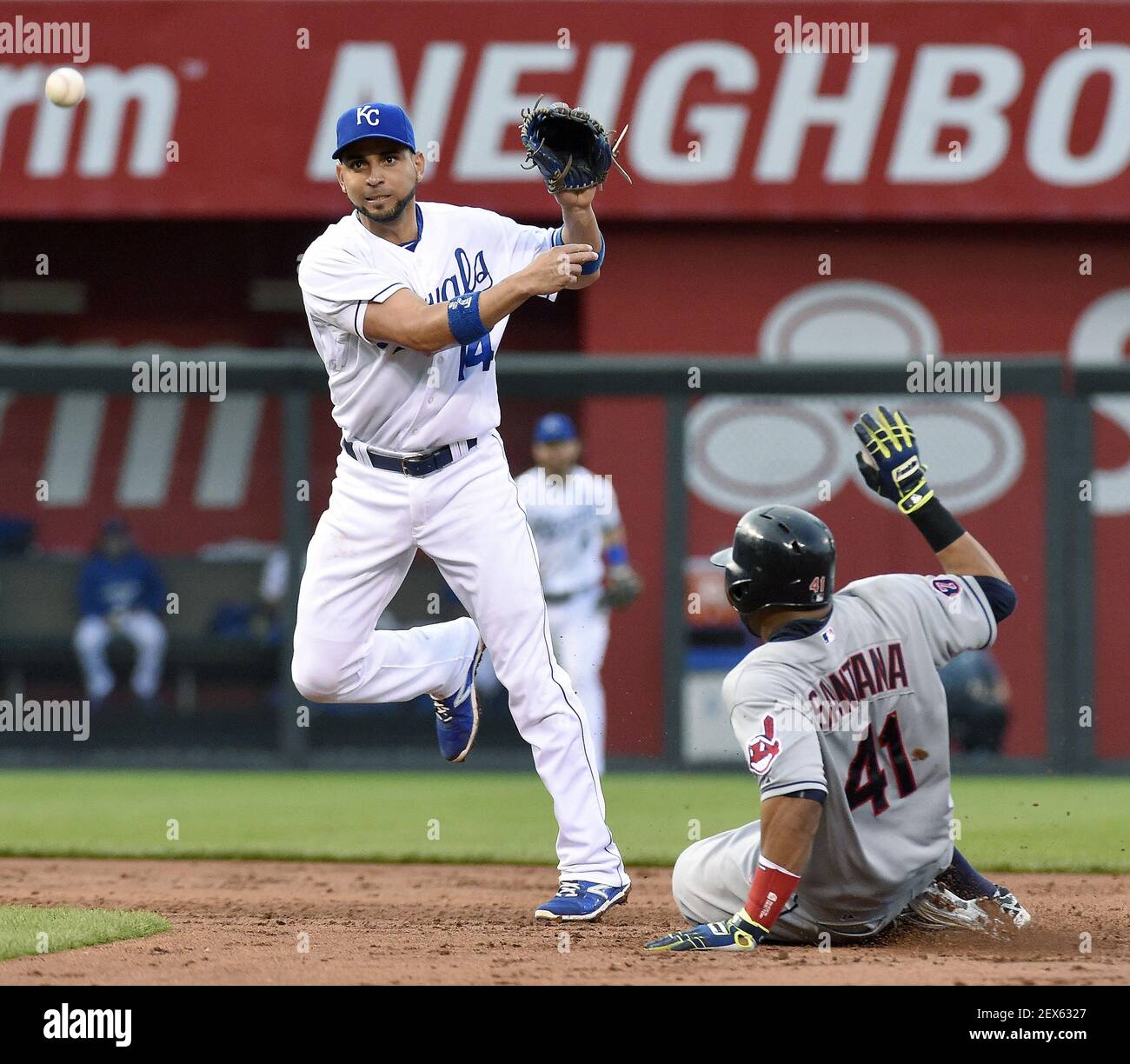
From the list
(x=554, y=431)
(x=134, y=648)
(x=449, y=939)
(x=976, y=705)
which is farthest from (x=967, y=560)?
(x=134, y=648)

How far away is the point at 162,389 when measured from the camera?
1006 cm

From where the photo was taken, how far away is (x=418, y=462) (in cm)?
461

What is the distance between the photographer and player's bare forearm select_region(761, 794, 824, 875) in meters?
3.69

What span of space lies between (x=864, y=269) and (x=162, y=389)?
14.9 ft

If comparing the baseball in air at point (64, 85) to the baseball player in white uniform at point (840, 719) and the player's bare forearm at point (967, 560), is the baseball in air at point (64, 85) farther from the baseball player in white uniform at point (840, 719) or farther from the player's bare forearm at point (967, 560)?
the player's bare forearm at point (967, 560)

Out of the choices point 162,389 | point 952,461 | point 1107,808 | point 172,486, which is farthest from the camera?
point 172,486

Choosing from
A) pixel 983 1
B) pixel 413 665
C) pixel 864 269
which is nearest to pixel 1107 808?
pixel 413 665

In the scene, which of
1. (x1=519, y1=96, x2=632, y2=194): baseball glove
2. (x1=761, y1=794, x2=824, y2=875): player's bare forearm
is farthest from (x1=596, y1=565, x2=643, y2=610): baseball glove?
(x1=761, y1=794, x2=824, y2=875): player's bare forearm

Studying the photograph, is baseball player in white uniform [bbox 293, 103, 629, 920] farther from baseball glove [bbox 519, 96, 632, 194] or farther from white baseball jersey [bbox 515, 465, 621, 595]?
white baseball jersey [bbox 515, 465, 621, 595]

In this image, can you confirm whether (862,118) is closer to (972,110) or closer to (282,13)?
(972,110)

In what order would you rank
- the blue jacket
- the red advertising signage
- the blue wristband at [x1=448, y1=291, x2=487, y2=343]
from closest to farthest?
1. the blue wristband at [x1=448, y1=291, x2=487, y2=343]
2. the blue jacket
3. the red advertising signage

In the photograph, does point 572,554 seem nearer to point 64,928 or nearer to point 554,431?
point 554,431

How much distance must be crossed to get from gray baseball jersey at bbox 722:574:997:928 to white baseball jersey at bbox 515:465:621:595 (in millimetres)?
4267

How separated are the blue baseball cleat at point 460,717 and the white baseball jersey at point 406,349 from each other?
2.61 ft
